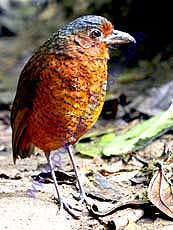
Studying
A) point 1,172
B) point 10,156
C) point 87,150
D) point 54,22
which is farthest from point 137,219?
point 54,22

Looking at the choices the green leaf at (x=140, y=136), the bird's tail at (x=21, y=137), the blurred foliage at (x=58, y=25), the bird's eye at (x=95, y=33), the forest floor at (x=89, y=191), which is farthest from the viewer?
the blurred foliage at (x=58, y=25)

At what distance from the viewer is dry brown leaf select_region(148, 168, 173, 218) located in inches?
165

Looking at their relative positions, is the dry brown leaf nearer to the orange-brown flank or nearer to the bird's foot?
the bird's foot

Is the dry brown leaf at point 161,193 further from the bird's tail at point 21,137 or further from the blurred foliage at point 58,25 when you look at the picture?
the blurred foliage at point 58,25

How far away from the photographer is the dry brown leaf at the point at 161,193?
4.18m

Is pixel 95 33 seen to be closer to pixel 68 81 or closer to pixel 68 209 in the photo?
pixel 68 81

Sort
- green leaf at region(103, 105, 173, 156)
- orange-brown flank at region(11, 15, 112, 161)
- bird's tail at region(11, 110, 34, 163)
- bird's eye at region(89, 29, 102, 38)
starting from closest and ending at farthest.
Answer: orange-brown flank at region(11, 15, 112, 161) → bird's eye at region(89, 29, 102, 38) → bird's tail at region(11, 110, 34, 163) → green leaf at region(103, 105, 173, 156)

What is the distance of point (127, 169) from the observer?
5.24m

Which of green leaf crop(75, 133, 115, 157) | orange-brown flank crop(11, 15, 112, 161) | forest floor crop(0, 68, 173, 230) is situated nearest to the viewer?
forest floor crop(0, 68, 173, 230)

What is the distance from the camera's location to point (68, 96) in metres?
4.16

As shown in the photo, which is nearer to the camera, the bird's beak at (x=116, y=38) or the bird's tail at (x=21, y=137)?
the bird's beak at (x=116, y=38)

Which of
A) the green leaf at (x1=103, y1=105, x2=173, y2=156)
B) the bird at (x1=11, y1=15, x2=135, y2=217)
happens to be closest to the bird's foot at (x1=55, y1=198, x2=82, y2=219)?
the bird at (x1=11, y1=15, x2=135, y2=217)

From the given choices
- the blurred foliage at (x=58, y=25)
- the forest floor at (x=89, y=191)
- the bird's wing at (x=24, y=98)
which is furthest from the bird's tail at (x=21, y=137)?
the blurred foliage at (x=58, y=25)

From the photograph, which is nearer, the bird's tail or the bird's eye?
the bird's eye
